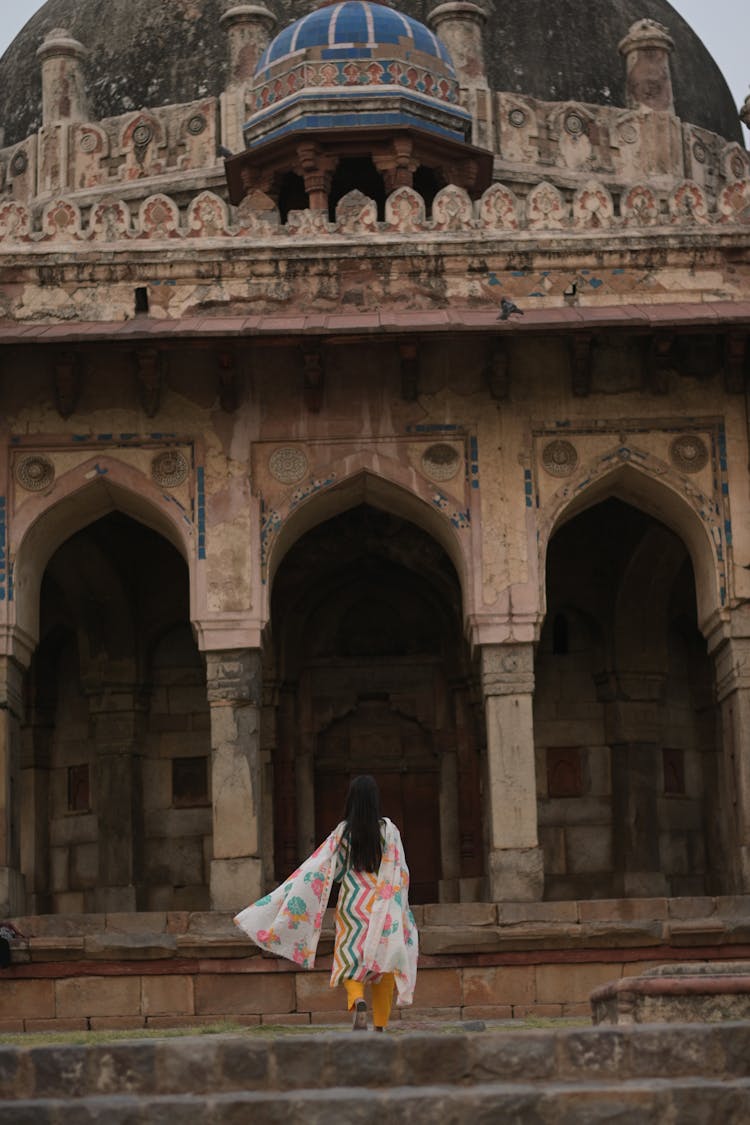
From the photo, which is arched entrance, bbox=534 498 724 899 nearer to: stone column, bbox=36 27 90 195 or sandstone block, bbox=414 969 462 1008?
sandstone block, bbox=414 969 462 1008

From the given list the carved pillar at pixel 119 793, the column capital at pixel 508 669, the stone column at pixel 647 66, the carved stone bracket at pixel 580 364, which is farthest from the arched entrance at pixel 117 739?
the stone column at pixel 647 66

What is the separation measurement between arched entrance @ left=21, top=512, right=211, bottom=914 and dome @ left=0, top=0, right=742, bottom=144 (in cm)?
689

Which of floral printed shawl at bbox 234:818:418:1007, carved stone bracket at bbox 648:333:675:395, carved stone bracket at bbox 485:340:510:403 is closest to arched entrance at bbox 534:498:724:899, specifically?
carved stone bracket at bbox 648:333:675:395

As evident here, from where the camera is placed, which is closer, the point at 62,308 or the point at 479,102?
the point at 62,308

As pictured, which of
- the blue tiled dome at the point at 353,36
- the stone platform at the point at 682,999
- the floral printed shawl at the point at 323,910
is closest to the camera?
the stone platform at the point at 682,999

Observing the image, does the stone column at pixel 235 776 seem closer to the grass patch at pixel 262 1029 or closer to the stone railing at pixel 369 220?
the grass patch at pixel 262 1029

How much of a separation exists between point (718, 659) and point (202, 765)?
4391 millimetres

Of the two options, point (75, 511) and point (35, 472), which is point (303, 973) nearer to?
point (75, 511)

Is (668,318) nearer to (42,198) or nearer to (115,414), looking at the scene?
(115,414)

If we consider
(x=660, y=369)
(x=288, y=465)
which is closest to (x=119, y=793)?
(x=288, y=465)

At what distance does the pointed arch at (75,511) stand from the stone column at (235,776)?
1.91ft

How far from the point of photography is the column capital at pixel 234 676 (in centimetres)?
1489

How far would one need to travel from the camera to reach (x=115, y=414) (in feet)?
50.5

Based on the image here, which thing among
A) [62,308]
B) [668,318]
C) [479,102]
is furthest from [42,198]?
[668,318]
